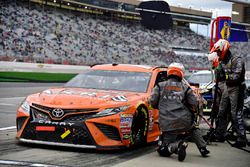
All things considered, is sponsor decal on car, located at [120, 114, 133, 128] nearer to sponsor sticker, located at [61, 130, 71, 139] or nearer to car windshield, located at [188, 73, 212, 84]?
sponsor sticker, located at [61, 130, 71, 139]

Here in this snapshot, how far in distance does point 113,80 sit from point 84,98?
4.06 feet

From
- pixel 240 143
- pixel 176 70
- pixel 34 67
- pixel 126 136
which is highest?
pixel 176 70

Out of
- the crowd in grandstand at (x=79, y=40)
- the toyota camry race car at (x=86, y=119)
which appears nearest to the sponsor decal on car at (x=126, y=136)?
the toyota camry race car at (x=86, y=119)

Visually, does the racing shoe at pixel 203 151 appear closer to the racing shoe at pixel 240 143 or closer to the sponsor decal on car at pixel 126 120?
the sponsor decal on car at pixel 126 120

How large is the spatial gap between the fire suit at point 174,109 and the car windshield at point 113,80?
4.22 ft

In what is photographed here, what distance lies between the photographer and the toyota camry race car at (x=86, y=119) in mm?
6383

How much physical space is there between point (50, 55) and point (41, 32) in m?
2.93

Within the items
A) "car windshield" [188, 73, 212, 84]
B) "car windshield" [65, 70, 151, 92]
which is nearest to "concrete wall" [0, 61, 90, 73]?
"car windshield" [188, 73, 212, 84]

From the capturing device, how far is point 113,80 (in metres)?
7.89

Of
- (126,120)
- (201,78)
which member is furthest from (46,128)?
(201,78)

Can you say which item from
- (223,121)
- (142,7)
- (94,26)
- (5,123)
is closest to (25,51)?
(94,26)

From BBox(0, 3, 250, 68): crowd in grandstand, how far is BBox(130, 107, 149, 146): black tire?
26.4 meters

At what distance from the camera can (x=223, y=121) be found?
820 cm

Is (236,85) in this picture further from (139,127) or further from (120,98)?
(120,98)
